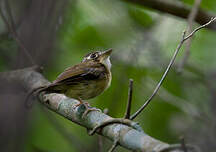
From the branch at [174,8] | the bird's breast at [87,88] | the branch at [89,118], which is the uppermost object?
the branch at [174,8]

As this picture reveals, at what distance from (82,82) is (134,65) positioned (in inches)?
74.4

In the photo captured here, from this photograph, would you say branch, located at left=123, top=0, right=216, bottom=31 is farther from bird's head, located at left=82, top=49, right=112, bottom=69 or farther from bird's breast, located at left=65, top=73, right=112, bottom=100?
bird's breast, located at left=65, top=73, right=112, bottom=100

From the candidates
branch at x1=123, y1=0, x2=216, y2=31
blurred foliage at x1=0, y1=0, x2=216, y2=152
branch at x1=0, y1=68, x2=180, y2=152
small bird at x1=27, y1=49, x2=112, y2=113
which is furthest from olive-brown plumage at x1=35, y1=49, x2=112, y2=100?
branch at x1=123, y1=0, x2=216, y2=31

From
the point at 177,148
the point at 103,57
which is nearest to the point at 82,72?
the point at 103,57

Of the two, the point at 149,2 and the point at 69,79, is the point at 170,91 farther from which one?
the point at 69,79

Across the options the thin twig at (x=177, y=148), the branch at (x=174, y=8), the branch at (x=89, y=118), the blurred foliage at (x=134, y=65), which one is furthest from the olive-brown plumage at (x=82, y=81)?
→ the thin twig at (x=177, y=148)

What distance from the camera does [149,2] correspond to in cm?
513

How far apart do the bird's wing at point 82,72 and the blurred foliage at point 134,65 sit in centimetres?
Result: 108

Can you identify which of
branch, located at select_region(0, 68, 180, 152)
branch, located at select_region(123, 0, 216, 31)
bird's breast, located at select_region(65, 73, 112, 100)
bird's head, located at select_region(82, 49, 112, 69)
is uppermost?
branch, located at select_region(123, 0, 216, 31)

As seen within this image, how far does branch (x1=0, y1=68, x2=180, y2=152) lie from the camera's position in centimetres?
240

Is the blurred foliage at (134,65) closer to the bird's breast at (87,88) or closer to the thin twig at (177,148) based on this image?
the bird's breast at (87,88)

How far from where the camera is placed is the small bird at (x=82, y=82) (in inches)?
149

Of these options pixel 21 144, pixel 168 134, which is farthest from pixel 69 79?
pixel 168 134

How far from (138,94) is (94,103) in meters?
0.74
